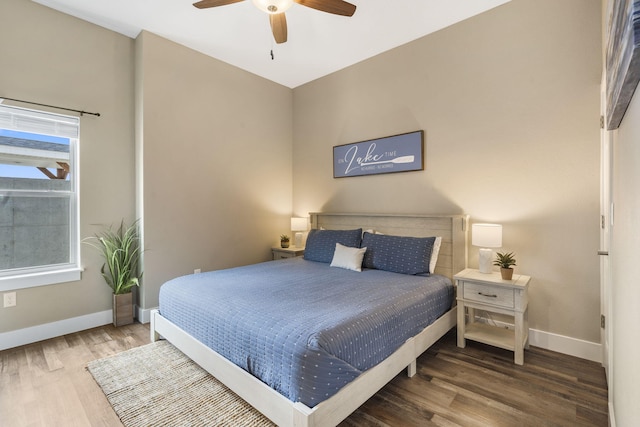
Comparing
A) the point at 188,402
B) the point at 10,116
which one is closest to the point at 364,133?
the point at 188,402

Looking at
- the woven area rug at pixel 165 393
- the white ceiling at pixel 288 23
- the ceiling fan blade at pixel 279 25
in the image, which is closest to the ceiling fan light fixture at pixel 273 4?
the ceiling fan blade at pixel 279 25

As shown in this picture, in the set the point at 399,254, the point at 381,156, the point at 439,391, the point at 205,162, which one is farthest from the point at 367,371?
the point at 205,162

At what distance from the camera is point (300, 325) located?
169 centimetres

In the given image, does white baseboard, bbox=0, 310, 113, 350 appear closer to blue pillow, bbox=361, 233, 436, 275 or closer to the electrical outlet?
the electrical outlet

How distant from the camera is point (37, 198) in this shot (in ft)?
9.80

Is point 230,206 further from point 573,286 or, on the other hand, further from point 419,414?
point 573,286

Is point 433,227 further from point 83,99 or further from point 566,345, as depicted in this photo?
point 83,99

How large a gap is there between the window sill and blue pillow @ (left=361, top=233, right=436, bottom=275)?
9.38 feet

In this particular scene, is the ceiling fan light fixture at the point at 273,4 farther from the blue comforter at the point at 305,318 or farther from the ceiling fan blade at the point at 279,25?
the blue comforter at the point at 305,318

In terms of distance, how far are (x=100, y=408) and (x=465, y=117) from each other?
12.0 ft

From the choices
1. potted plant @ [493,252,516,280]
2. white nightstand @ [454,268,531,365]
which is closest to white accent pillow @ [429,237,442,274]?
white nightstand @ [454,268,531,365]

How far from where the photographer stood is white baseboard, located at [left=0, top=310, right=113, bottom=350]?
2.72m

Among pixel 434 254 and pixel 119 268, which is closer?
pixel 434 254

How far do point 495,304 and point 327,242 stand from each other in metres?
1.75
